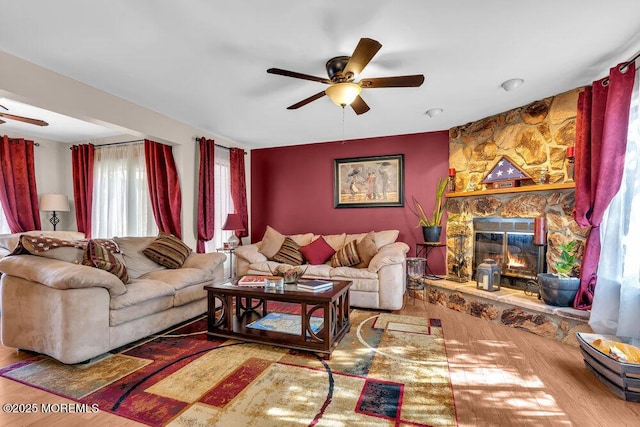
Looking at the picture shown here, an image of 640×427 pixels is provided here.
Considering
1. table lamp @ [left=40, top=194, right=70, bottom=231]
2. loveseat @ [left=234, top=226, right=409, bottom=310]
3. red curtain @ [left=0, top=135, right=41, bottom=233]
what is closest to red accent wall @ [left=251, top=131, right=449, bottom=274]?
loveseat @ [left=234, top=226, right=409, bottom=310]

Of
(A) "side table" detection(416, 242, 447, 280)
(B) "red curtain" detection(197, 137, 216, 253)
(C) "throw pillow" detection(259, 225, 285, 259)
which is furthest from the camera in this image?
(C) "throw pillow" detection(259, 225, 285, 259)

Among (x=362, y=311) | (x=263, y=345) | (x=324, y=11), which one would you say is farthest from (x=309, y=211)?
(x=324, y=11)

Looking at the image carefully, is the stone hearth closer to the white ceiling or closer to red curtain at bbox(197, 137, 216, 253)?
the white ceiling

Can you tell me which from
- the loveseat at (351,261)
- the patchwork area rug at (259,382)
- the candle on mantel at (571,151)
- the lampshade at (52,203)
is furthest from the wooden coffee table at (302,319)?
the lampshade at (52,203)

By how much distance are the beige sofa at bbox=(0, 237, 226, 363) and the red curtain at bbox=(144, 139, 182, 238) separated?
1.43 meters

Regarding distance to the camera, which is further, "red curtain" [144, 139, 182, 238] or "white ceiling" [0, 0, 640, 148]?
"red curtain" [144, 139, 182, 238]

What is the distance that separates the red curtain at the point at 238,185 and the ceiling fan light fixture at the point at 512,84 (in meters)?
3.80

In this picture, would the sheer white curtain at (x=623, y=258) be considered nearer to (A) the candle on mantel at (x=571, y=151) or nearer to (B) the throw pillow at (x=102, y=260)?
(A) the candle on mantel at (x=571, y=151)

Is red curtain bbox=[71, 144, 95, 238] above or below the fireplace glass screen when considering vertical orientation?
above

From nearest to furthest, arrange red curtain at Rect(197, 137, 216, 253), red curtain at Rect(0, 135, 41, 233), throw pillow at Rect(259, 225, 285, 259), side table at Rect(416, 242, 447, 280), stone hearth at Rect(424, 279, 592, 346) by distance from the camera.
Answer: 1. stone hearth at Rect(424, 279, 592, 346)
2. side table at Rect(416, 242, 447, 280)
3. red curtain at Rect(197, 137, 216, 253)
4. throw pillow at Rect(259, 225, 285, 259)
5. red curtain at Rect(0, 135, 41, 233)

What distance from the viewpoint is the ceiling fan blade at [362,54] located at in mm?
1762

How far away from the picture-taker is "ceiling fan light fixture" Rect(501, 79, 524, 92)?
108 inches

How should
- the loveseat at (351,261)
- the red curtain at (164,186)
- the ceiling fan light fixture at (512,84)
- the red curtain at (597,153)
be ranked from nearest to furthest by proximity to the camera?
the red curtain at (597,153) → the ceiling fan light fixture at (512,84) → the loveseat at (351,261) → the red curtain at (164,186)

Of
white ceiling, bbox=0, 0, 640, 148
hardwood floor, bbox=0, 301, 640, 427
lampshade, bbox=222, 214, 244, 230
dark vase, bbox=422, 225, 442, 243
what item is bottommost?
hardwood floor, bbox=0, 301, 640, 427
